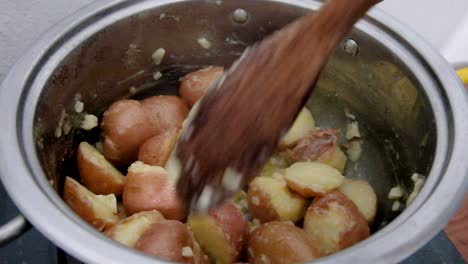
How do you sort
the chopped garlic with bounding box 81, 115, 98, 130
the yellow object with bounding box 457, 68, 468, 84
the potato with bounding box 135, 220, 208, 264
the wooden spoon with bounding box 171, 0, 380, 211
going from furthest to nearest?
the yellow object with bounding box 457, 68, 468, 84, the chopped garlic with bounding box 81, 115, 98, 130, the potato with bounding box 135, 220, 208, 264, the wooden spoon with bounding box 171, 0, 380, 211

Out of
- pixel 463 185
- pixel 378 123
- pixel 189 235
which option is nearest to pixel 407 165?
pixel 378 123

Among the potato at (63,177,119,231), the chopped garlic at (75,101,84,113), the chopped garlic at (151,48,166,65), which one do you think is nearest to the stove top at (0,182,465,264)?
the potato at (63,177,119,231)

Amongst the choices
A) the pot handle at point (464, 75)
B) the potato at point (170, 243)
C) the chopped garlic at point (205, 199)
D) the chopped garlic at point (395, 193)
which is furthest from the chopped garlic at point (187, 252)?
the pot handle at point (464, 75)

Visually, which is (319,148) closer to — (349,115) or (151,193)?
(349,115)

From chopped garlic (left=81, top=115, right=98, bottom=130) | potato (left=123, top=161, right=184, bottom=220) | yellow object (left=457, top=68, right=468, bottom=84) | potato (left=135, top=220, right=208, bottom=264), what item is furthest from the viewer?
yellow object (left=457, top=68, right=468, bottom=84)

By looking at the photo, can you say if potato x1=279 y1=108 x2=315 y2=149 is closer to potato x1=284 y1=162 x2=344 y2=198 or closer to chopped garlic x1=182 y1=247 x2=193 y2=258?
potato x1=284 y1=162 x2=344 y2=198

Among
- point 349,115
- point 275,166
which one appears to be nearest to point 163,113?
point 275,166
